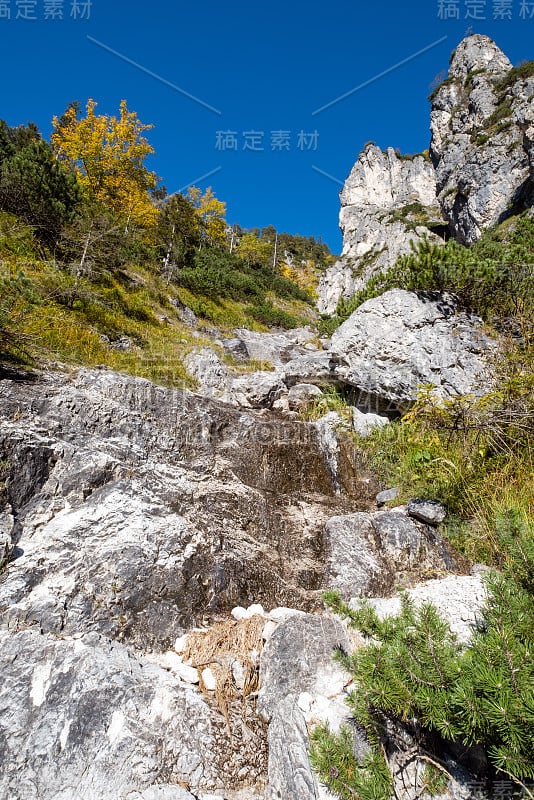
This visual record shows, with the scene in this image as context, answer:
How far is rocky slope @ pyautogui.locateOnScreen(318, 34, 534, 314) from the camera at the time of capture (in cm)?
3055

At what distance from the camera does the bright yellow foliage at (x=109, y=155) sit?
19.9 metres

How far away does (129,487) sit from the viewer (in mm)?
5164

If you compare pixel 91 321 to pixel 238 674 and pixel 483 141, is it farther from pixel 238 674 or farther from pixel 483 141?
pixel 483 141

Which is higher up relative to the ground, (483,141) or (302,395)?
(483,141)

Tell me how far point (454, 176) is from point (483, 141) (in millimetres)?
4297

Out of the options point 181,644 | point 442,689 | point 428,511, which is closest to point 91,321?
point 181,644

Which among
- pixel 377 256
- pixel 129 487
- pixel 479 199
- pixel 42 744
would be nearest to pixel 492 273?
pixel 129 487

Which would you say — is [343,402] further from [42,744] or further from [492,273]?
[42,744]

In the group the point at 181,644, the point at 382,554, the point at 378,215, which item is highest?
the point at 378,215

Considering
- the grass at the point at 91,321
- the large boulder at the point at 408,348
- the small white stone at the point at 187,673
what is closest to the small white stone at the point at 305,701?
the small white stone at the point at 187,673

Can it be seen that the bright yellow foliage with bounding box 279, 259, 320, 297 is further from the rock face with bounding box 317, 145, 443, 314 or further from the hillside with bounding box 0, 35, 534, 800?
the hillside with bounding box 0, 35, 534, 800

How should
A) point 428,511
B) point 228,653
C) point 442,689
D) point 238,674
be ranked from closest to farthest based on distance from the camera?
point 442,689 → point 238,674 → point 228,653 → point 428,511

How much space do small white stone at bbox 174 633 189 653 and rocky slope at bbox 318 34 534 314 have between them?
1153cm

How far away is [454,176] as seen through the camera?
124 ft
